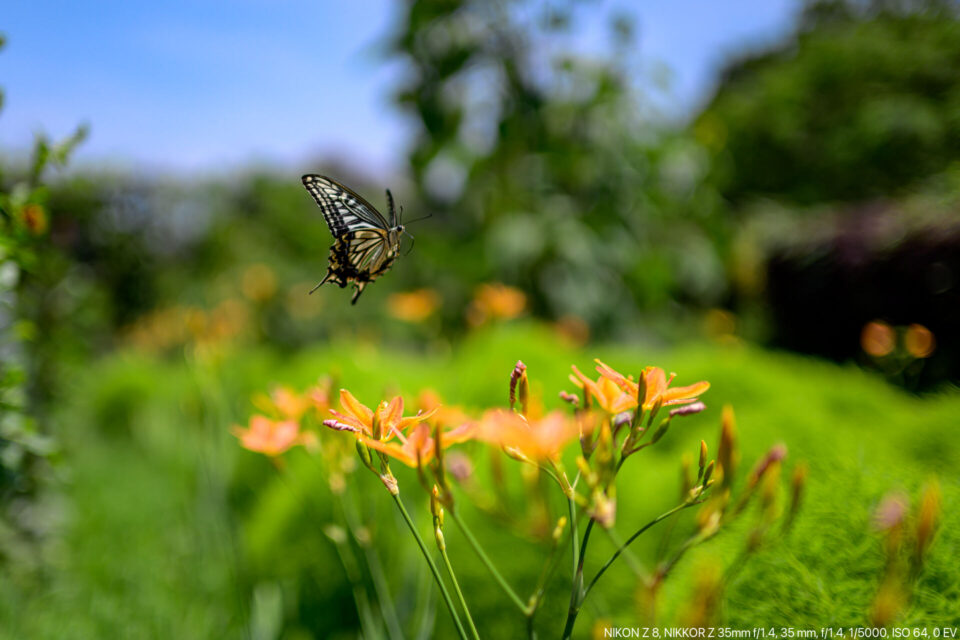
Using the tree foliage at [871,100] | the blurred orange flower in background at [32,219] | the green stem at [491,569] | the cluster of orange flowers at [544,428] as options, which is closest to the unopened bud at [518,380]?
the cluster of orange flowers at [544,428]

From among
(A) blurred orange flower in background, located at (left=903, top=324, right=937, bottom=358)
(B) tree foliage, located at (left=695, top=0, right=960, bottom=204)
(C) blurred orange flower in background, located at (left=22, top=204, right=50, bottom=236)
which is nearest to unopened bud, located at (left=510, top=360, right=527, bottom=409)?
(C) blurred orange flower in background, located at (left=22, top=204, right=50, bottom=236)

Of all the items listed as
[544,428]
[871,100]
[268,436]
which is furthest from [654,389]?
[871,100]

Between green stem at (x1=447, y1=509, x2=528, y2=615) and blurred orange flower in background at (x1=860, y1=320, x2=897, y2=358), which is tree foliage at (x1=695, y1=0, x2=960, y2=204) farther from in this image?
green stem at (x1=447, y1=509, x2=528, y2=615)

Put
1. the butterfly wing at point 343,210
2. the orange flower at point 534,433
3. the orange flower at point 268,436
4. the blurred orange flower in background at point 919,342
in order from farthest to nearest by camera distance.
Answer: the blurred orange flower in background at point 919,342, the butterfly wing at point 343,210, the orange flower at point 268,436, the orange flower at point 534,433

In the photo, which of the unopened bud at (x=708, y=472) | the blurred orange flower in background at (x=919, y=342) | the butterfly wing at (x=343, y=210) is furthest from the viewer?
the blurred orange flower in background at (x=919, y=342)

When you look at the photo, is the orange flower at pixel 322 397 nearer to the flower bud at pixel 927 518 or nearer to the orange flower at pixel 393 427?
the orange flower at pixel 393 427

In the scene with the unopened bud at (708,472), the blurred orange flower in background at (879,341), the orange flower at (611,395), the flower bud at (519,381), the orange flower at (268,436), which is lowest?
the blurred orange flower in background at (879,341)

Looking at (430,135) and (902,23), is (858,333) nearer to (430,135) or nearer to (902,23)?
(902,23)

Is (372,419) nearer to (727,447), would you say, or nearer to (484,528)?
(727,447)
